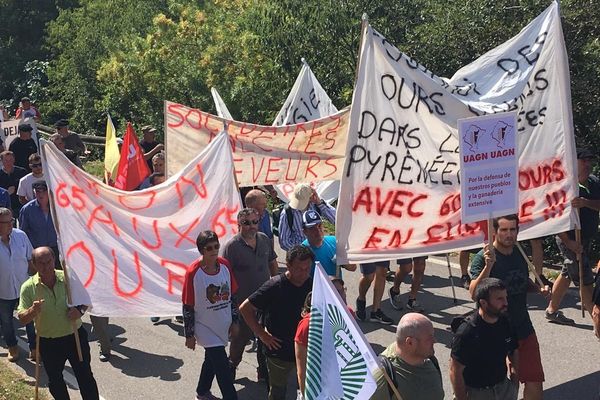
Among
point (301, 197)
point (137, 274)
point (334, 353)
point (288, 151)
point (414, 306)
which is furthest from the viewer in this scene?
point (288, 151)

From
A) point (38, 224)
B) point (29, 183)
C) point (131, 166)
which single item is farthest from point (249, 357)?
point (29, 183)

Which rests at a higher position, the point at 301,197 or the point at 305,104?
the point at 305,104

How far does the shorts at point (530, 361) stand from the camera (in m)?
6.85

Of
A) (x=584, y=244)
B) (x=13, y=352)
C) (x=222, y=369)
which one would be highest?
(x=584, y=244)

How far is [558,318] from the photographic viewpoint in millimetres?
9477

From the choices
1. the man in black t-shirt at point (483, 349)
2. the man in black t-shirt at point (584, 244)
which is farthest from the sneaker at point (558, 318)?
the man in black t-shirt at point (483, 349)

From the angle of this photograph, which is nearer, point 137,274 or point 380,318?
point 137,274

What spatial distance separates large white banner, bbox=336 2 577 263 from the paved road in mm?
1351

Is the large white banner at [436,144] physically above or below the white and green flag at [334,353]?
above

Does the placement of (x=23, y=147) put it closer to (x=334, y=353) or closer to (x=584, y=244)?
(x=584, y=244)

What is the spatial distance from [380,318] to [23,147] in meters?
6.95

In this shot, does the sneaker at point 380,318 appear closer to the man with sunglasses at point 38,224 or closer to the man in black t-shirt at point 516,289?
the man in black t-shirt at point 516,289

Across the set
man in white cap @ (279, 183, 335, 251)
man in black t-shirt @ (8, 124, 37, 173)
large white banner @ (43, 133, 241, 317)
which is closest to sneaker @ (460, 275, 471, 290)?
man in white cap @ (279, 183, 335, 251)

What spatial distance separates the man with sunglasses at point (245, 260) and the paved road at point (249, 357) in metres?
→ 0.51
